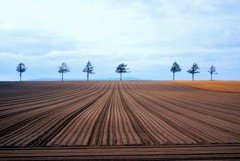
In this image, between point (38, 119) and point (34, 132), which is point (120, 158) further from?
point (38, 119)

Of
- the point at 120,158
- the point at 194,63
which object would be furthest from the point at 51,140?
the point at 194,63

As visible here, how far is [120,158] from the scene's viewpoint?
326 inches

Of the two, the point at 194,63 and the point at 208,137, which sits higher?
the point at 194,63

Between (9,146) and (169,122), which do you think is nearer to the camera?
(9,146)

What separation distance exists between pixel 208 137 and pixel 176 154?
2.98 meters

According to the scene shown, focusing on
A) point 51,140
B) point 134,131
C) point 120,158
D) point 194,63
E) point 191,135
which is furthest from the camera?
point 194,63

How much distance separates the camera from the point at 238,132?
479 inches

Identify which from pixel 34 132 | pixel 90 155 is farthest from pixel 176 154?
pixel 34 132

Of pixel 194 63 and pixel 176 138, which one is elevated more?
pixel 194 63

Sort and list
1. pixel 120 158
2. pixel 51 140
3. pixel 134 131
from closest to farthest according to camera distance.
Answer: pixel 120 158 → pixel 51 140 → pixel 134 131

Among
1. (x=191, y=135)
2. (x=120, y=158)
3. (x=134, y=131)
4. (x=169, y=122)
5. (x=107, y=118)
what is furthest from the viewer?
(x=107, y=118)

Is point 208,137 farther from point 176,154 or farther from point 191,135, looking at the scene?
point 176,154

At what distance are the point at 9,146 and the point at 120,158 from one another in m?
3.80

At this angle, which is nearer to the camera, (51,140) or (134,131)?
(51,140)
